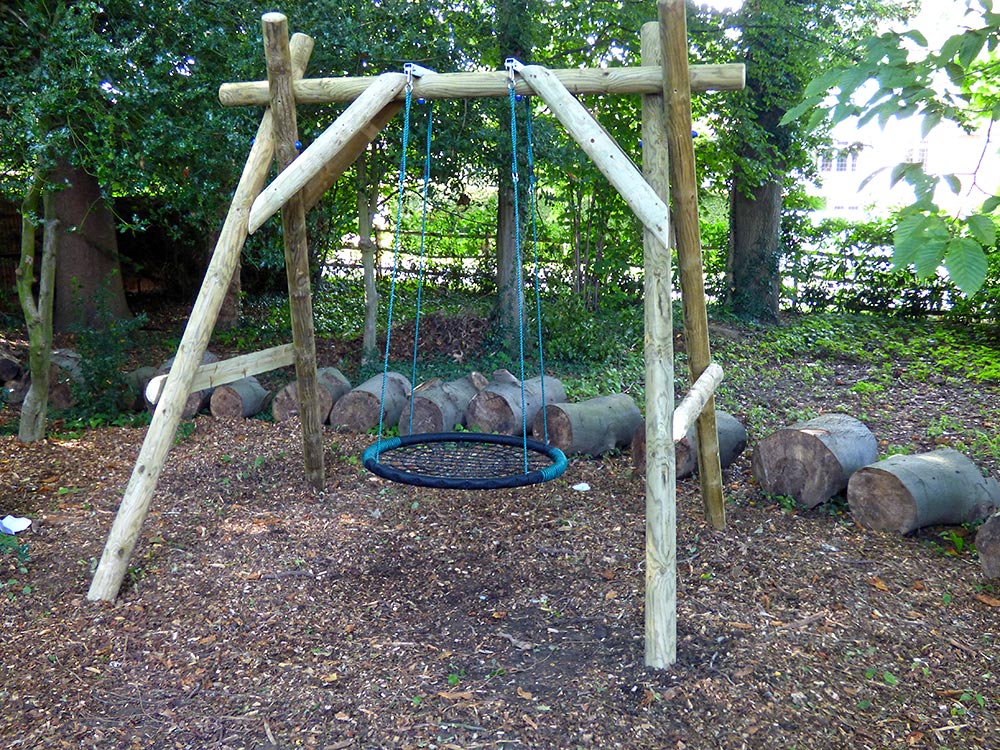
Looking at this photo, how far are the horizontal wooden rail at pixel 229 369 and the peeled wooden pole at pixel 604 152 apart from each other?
1.94 m

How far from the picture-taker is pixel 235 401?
6578 millimetres

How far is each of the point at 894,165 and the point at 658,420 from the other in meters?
1.33

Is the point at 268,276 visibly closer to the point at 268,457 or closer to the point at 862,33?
the point at 268,457

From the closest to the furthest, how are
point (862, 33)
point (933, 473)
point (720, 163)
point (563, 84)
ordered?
1. point (563, 84)
2. point (933, 473)
3. point (862, 33)
4. point (720, 163)

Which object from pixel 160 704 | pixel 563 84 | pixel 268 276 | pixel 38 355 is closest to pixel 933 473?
pixel 563 84

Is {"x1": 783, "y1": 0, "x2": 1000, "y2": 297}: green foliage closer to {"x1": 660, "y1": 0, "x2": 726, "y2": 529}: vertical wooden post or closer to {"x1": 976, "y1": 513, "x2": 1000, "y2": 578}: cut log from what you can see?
{"x1": 660, "y1": 0, "x2": 726, "y2": 529}: vertical wooden post

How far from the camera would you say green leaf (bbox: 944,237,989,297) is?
201 cm

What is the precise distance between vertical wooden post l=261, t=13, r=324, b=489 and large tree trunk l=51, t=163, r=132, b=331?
4426 millimetres

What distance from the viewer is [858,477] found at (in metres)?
4.54

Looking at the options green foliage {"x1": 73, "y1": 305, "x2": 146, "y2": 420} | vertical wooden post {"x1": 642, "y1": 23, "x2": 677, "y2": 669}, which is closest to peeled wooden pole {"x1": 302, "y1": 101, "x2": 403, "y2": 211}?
vertical wooden post {"x1": 642, "y1": 23, "x2": 677, "y2": 669}

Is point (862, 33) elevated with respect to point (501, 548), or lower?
elevated

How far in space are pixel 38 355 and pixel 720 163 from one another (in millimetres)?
7782

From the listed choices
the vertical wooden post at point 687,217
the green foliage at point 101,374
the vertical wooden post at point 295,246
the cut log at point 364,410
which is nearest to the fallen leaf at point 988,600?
the vertical wooden post at point 687,217

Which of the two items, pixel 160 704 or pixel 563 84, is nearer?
pixel 160 704
